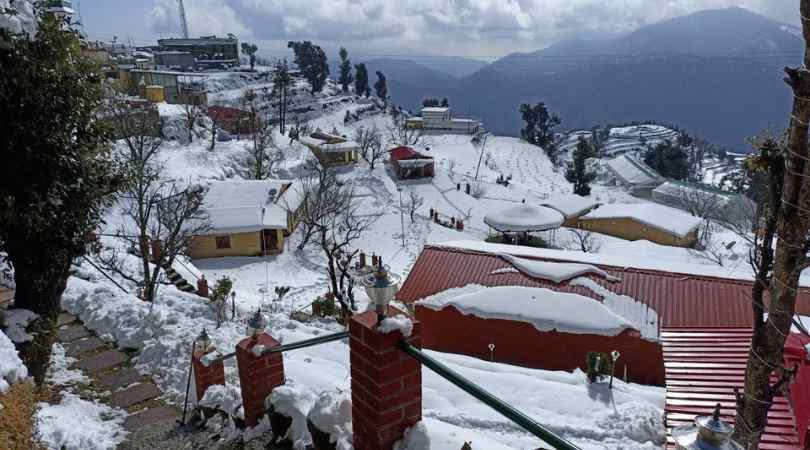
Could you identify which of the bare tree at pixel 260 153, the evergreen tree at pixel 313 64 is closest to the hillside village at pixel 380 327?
the bare tree at pixel 260 153

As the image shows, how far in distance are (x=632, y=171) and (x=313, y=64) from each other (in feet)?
153

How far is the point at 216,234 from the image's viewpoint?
24156mm

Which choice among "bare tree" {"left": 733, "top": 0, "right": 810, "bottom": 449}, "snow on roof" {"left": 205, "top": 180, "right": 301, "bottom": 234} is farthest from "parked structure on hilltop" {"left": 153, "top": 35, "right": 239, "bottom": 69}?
"bare tree" {"left": 733, "top": 0, "right": 810, "bottom": 449}

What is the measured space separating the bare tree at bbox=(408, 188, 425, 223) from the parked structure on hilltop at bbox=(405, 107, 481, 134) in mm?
Result: 40440

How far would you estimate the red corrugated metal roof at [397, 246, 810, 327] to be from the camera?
12.2 m

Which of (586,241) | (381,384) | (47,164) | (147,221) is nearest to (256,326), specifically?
(381,384)

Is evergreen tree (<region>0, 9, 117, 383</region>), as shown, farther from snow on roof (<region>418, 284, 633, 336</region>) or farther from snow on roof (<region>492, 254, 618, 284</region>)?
snow on roof (<region>492, 254, 618, 284</region>)

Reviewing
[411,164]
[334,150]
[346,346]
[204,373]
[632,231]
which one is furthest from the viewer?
[334,150]

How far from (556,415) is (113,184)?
6.95 m

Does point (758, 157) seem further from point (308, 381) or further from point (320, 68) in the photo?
point (320, 68)

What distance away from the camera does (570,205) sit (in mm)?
36562

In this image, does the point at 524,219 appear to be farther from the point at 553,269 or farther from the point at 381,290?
the point at 381,290

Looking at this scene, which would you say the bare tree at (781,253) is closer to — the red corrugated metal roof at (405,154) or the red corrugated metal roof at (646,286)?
the red corrugated metal roof at (646,286)

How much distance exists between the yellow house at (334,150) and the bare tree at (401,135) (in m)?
10.6
